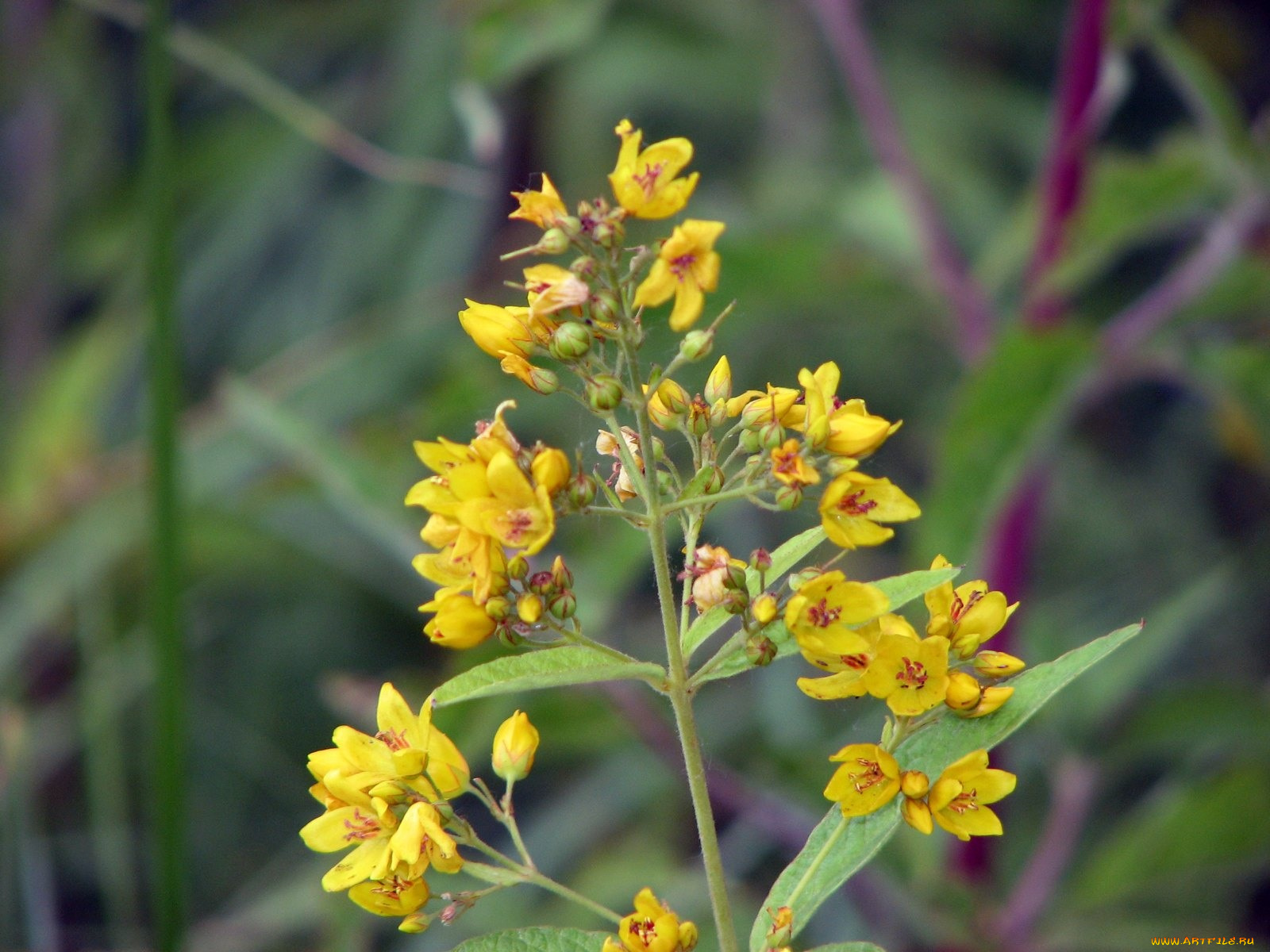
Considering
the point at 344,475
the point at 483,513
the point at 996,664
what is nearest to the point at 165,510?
the point at 344,475

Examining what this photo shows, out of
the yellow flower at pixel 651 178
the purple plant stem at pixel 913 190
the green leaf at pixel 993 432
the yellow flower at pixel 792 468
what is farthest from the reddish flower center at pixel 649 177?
the purple plant stem at pixel 913 190

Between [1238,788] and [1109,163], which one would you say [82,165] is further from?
[1238,788]

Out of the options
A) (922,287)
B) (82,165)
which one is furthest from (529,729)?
(82,165)

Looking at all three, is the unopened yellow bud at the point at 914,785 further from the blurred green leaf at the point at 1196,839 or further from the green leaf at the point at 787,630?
the blurred green leaf at the point at 1196,839

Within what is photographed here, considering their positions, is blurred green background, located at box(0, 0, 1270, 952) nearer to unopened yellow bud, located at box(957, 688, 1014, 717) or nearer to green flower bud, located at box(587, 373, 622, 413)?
unopened yellow bud, located at box(957, 688, 1014, 717)

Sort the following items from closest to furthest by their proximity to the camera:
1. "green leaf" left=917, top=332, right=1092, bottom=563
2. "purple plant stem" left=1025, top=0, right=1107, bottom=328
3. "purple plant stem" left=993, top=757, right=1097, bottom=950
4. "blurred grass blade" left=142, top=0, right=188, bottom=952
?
"blurred grass blade" left=142, top=0, right=188, bottom=952 → "green leaf" left=917, top=332, right=1092, bottom=563 → "purple plant stem" left=1025, top=0, right=1107, bottom=328 → "purple plant stem" left=993, top=757, right=1097, bottom=950

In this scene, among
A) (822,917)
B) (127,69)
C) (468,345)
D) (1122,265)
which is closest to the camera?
(822,917)

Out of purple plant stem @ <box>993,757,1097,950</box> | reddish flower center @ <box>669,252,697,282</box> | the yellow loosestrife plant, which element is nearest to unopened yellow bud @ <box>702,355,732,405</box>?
the yellow loosestrife plant
